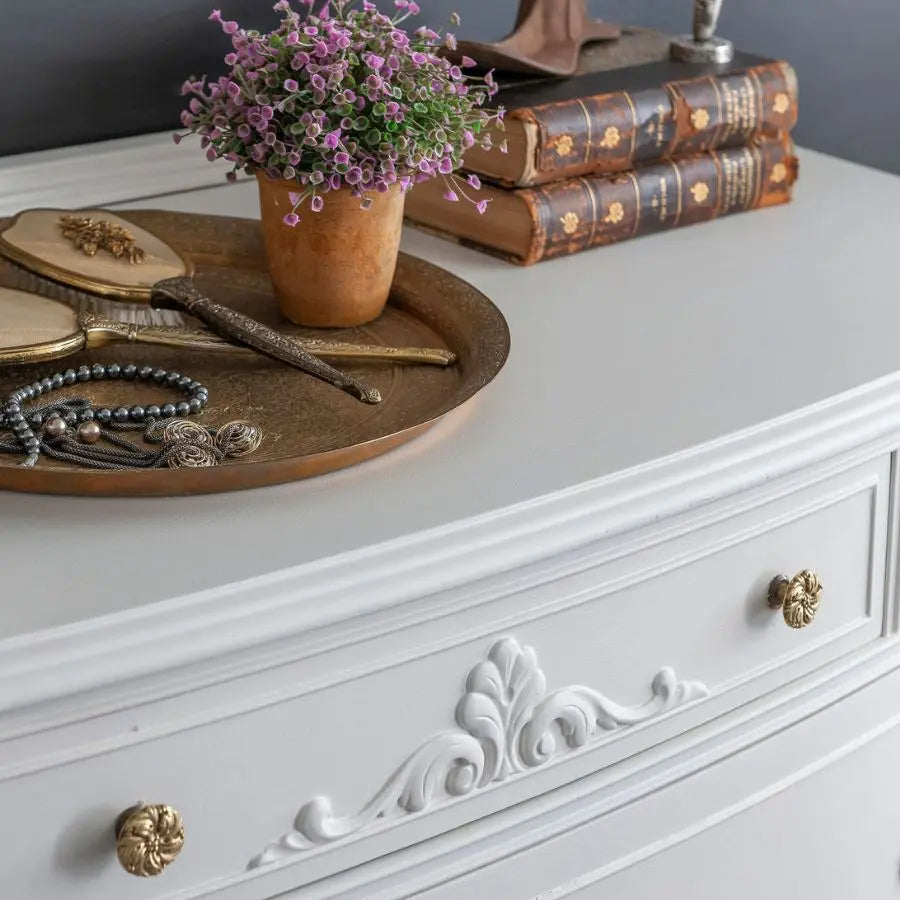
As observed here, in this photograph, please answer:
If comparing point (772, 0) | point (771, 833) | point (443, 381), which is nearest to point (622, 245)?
point (443, 381)

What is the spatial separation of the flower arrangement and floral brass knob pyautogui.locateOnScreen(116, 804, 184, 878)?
34cm

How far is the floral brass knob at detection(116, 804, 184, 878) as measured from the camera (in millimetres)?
577

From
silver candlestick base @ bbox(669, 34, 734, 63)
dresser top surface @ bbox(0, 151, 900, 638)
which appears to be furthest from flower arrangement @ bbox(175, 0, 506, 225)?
silver candlestick base @ bbox(669, 34, 734, 63)

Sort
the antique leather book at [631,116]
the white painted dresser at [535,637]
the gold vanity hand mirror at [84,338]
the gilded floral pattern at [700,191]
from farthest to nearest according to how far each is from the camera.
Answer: the gilded floral pattern at [700,191] < the antique leather book at [631,116] < the gold vanity hand mirror at [84,338] < the white painted dresser at [535,637]

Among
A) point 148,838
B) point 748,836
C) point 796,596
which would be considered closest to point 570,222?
point 796,596

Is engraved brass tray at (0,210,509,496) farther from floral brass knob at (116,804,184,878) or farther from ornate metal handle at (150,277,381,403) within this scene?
floral brass knob at (116,804,184,878)

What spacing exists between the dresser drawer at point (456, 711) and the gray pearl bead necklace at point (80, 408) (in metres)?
0.17

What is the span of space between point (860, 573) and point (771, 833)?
0.18m

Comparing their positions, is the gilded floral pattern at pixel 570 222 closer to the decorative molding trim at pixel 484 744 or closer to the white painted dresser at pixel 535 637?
the white painted dresser at pixel 535 637

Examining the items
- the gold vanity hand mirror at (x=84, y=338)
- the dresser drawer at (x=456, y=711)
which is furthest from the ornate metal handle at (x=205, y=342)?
the dresser drawer at (x=456, y=711)

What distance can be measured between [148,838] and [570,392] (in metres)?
0.34

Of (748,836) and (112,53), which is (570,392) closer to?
(748,836)

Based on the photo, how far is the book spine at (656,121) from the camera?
3.06ft

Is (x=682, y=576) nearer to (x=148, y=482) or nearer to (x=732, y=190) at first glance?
(x=148, y=482)
